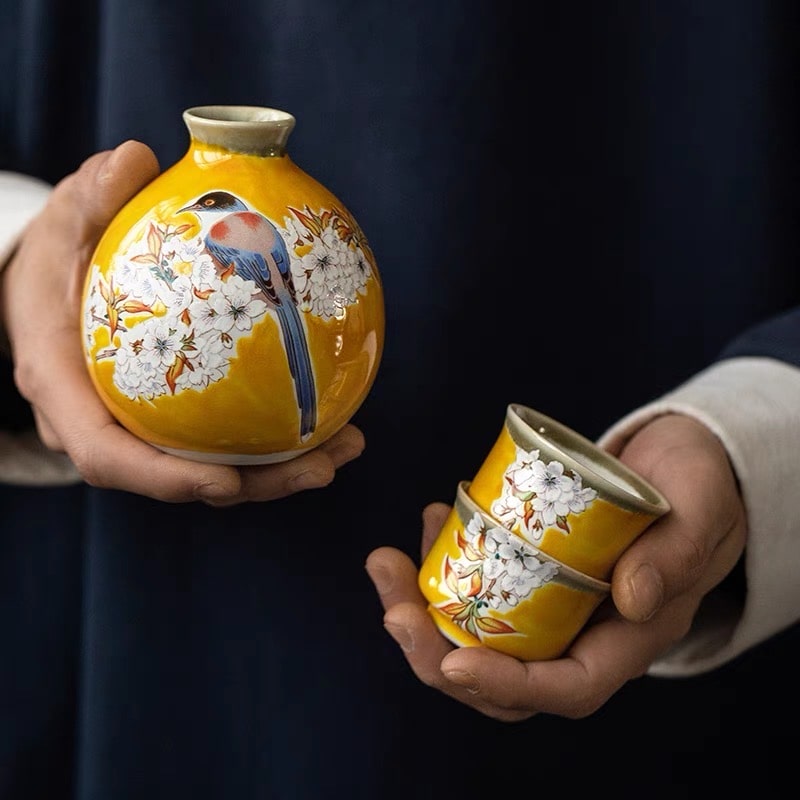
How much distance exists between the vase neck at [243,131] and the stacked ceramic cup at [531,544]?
0.28 metres

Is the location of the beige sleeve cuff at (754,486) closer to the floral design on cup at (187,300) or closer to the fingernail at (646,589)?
the fingernail at (646,589)

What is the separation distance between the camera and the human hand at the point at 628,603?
0.79 m

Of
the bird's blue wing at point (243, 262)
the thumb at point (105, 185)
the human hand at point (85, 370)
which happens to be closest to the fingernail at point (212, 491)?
→ the human hand at point (85, 370)

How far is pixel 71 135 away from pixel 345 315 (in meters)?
0.52

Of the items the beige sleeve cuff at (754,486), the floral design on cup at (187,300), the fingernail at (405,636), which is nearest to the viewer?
the floral design on cup at (187,300)

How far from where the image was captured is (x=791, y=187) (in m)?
1.19

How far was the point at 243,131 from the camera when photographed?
2.47ft

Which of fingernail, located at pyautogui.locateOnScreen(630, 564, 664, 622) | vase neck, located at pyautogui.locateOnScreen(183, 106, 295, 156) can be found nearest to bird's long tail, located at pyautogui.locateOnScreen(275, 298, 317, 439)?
vase neck, located at pyautogui.locateOnScreen(183, 106, 295, 156)

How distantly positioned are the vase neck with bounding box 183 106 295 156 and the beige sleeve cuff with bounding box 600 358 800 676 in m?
0.43

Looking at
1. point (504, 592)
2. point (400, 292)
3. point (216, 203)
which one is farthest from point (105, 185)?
point (504, 592)

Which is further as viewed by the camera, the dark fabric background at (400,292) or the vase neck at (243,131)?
the dark fabric background at (400,292)

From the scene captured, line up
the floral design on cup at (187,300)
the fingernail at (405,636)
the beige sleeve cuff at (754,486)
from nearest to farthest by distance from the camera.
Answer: the floral design on cup at (187,300)
the fingernail at (405,636)
the beige sleeve cuff at (754,486)

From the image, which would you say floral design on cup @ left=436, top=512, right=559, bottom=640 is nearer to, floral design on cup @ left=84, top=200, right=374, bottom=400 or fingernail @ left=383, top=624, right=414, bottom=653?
fingernail @ left=383, top=624, right=414, bottom=653

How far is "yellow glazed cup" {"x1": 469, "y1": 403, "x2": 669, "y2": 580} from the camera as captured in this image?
782mm
